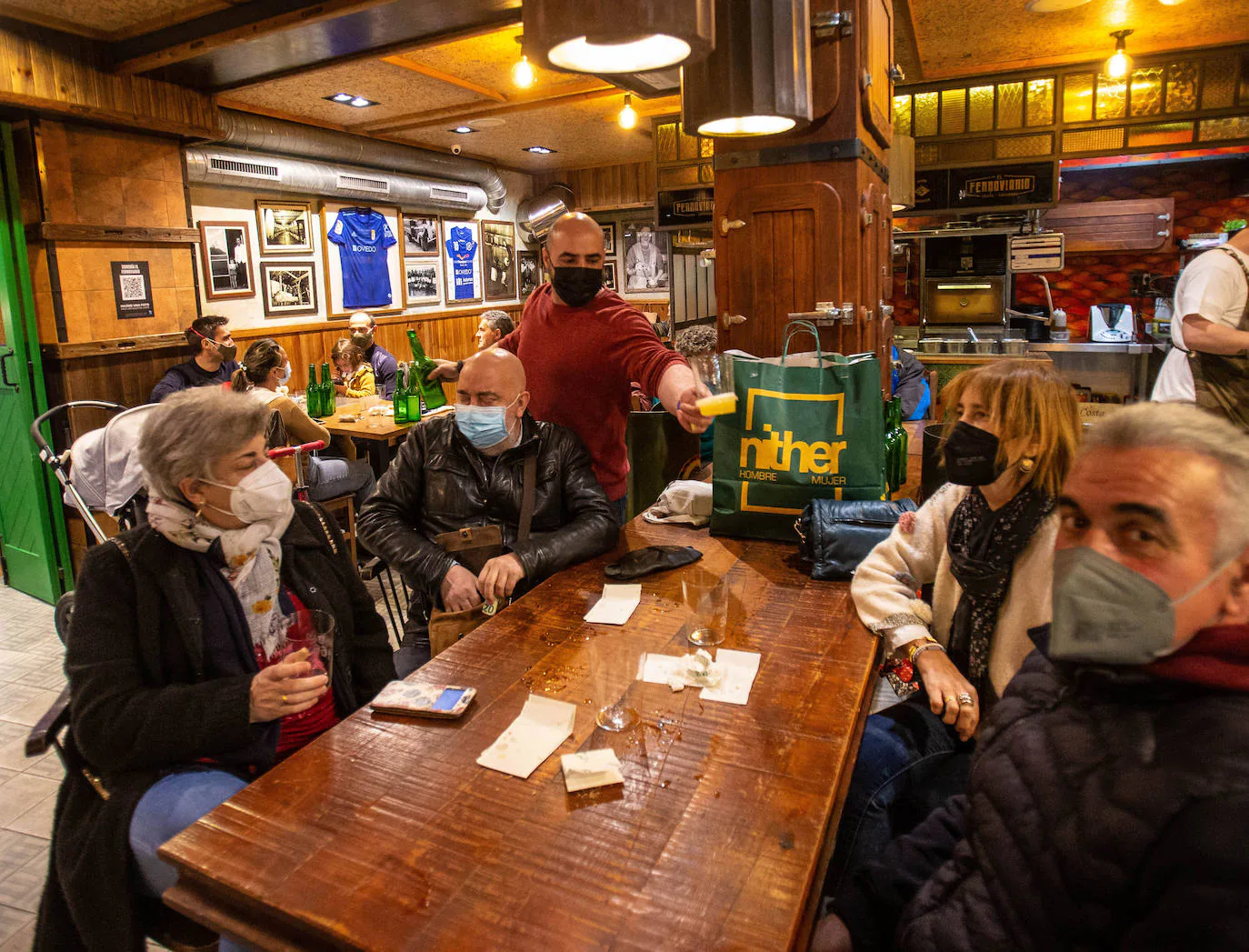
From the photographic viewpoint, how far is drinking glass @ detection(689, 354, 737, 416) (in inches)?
83.6

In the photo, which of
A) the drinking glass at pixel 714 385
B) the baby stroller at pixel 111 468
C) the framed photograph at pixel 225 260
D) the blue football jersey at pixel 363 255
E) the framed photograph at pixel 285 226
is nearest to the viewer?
the drinking glass at pixel 714 385

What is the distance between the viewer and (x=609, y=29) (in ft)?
4.95

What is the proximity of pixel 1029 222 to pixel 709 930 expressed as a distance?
779 cm

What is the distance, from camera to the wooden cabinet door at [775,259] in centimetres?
328

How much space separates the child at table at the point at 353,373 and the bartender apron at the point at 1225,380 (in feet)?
18.5

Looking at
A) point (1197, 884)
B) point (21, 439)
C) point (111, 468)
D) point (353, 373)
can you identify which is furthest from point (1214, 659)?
point (353, 373)

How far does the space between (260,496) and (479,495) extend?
809mm

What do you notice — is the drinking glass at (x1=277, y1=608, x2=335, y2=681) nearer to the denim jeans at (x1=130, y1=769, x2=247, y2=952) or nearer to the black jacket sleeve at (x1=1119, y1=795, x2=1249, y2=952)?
the denim jeans at (x1=130, y1=769, x2=247, y2=952)

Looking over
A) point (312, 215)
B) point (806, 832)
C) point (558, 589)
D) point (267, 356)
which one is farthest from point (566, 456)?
point (312, 215)

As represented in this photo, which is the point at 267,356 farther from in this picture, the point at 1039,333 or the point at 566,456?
the point at 1039,333

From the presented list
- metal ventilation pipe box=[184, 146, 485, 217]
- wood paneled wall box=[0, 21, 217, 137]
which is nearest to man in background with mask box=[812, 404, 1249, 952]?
wood paneled wall box=[0, 21, 217, 137]

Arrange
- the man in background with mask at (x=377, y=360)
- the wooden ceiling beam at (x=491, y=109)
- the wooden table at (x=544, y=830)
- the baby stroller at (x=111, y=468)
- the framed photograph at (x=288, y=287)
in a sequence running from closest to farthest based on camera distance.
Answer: the wooden table at (x=544, y=830) → the baby stroller at (x=111, y=468) → the wooden ceiling beam at (x=491, y=109) → the man in background with mask at (x=377, y=360) → the framed photograph at (x=288, y=287)

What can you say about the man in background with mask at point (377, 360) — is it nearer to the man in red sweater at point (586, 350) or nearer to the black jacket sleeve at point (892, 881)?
the man in red sweater at point (586, 350)

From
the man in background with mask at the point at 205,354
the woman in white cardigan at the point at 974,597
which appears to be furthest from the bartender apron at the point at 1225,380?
the man in background with mask at the point at 205,354
